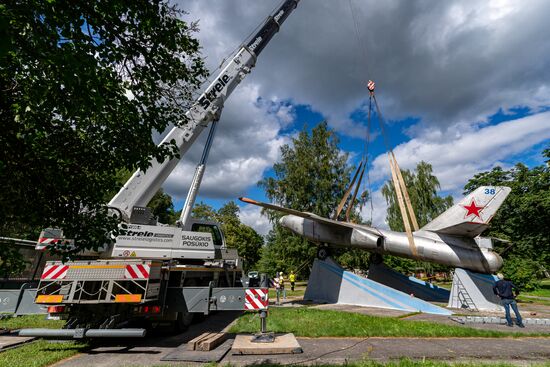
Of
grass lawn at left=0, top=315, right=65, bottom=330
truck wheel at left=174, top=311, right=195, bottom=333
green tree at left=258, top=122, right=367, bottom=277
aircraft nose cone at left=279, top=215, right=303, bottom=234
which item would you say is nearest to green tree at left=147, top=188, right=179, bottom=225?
green tree at left=258, top=122, right=367, bottom=277

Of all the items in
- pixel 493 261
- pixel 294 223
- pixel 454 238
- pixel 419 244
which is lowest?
pixel 493 261

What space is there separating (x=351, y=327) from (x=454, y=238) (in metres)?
8.04

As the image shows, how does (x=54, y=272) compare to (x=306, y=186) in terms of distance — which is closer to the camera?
(x=54, y=272)

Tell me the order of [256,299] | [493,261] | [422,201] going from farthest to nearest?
1. [422,201]
2. [493,261]
3. [256,299]

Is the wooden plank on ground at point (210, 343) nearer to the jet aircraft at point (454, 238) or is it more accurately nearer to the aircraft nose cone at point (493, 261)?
the jet aircraft at point (454, 238)

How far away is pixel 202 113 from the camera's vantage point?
35.2 feet

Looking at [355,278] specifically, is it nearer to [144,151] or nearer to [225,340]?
[225,340]

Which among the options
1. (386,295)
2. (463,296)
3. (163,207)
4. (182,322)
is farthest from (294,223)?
(163,207)

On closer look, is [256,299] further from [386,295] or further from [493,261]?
[493,261]

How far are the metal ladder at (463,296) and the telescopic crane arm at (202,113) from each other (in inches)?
504

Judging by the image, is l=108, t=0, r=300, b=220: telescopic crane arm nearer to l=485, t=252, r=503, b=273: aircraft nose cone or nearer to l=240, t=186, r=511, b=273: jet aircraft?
l=240, t=186, r=511, b=273: jet aircraft

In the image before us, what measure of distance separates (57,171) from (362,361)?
19.3 feet

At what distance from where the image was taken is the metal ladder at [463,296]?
12.6 metres

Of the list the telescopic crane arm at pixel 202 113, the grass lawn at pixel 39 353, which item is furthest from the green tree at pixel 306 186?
the grass lawn at pixel 39 353
